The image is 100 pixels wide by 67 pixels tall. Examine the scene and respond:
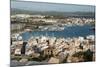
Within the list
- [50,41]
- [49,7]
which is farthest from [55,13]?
[50,41]

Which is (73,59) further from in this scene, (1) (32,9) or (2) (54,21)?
(1) (32,9)

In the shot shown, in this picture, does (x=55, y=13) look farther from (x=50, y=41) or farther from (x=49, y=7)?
(x=50, y=41)

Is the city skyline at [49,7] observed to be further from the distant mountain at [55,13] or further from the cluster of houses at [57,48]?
the cluster of houses at [57,48]

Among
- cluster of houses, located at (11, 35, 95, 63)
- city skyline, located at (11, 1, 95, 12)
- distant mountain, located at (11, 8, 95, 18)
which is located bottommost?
cluster of houses, located at (11, 35, 95, 63)

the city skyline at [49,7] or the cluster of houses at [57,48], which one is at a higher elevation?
the city skyline at [49,7]

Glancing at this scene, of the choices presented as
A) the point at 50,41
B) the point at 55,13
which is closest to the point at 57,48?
the point at 50,41

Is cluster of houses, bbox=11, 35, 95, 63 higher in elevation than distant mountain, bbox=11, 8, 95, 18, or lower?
lower

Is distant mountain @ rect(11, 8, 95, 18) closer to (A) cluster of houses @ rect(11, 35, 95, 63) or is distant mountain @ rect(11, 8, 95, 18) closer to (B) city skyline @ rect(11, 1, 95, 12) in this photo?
(B) city skyline @ rect(11, 1, 95, 12)

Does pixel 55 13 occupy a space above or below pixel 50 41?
above

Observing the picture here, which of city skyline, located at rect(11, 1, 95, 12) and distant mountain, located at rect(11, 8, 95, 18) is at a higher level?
city skyline, located at rect(11, 1, 95, 12)

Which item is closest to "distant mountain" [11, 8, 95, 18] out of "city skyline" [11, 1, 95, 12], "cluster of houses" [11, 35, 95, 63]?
"city skyline" [11, 1, 95, 12]

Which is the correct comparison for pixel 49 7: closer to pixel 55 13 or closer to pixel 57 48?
pixel 55 13

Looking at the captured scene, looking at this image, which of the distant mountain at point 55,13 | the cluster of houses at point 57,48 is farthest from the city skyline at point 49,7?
the cluster of houses at point 57,48

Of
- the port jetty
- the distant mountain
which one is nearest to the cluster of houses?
the port jetty
